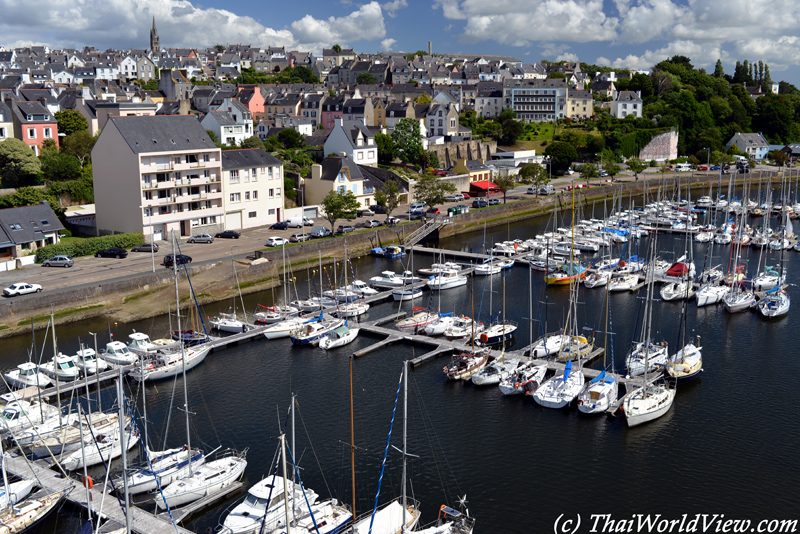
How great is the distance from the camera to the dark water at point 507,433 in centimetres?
2466

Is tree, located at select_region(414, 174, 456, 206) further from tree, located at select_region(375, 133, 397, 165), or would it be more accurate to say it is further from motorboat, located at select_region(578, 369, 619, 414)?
motorboat, located at select_region(578, 369, 619, 414)

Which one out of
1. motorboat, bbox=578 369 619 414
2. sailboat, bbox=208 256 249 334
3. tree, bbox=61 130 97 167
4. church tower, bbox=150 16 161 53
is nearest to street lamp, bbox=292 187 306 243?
sailboat, bbox=208 256 249 334

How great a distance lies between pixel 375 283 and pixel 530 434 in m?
22.5

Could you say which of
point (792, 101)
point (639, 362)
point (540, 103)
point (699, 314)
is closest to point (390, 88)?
point (540, 103)

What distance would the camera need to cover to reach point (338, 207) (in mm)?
58812

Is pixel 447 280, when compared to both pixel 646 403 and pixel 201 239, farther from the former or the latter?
pixel 646 403

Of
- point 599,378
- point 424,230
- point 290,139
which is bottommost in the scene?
point 599,378

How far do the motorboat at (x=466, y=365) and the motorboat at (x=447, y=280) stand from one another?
12.7 metres

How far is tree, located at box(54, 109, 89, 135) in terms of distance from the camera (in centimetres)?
7419

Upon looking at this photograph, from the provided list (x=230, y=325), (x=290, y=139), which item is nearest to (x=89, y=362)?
(x=230, y=325)

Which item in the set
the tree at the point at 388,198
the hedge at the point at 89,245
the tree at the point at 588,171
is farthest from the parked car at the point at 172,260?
the tree at the point at 588,171

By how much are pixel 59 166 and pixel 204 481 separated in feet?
154

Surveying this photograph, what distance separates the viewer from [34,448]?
26.5m

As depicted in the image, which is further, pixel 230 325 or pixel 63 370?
pixel 230 325
